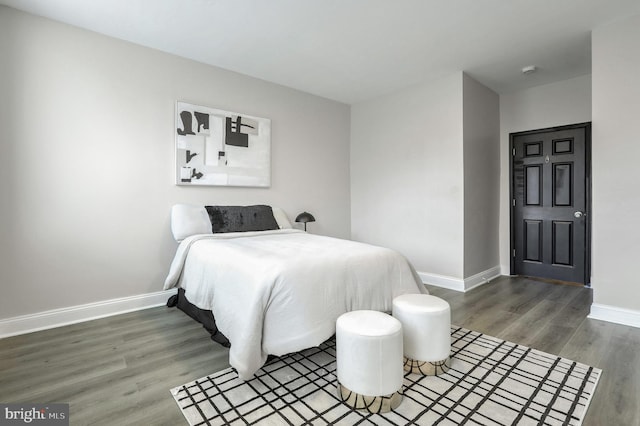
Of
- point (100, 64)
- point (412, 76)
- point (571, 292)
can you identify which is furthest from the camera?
point (412, 76)

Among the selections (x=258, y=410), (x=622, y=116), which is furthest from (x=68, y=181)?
(x=622, y=116)

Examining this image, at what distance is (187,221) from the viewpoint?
3148 mm

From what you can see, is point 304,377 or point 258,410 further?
point 304,377

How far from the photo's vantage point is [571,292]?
365cm

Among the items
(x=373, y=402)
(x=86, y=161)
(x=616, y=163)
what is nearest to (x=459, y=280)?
(x=616, y=163)

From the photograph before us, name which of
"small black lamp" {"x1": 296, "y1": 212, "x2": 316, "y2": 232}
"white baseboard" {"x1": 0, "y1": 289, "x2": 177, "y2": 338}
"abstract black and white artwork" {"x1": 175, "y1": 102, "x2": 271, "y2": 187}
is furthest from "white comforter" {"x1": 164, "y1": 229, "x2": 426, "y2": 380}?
"small black lamp" {"x1": 296, "y1": 212, "x2": 316, "y2": 232}

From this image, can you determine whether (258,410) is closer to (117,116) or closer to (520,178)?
(117,116)

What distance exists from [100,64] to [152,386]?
2812 mm

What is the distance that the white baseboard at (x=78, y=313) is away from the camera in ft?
8.41

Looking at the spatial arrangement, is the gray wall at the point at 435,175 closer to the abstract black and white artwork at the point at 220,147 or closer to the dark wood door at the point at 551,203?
the dark wood door at the point at 551,203

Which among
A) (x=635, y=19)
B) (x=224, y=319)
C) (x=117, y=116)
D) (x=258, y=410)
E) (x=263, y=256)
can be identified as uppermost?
(x=635, y=19)

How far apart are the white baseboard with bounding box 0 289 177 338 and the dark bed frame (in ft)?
0.64

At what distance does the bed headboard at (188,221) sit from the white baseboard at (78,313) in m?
0.69

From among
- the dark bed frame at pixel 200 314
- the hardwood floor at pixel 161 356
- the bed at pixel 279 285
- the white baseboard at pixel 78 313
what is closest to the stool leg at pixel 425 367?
the bed at pixel 279 285
